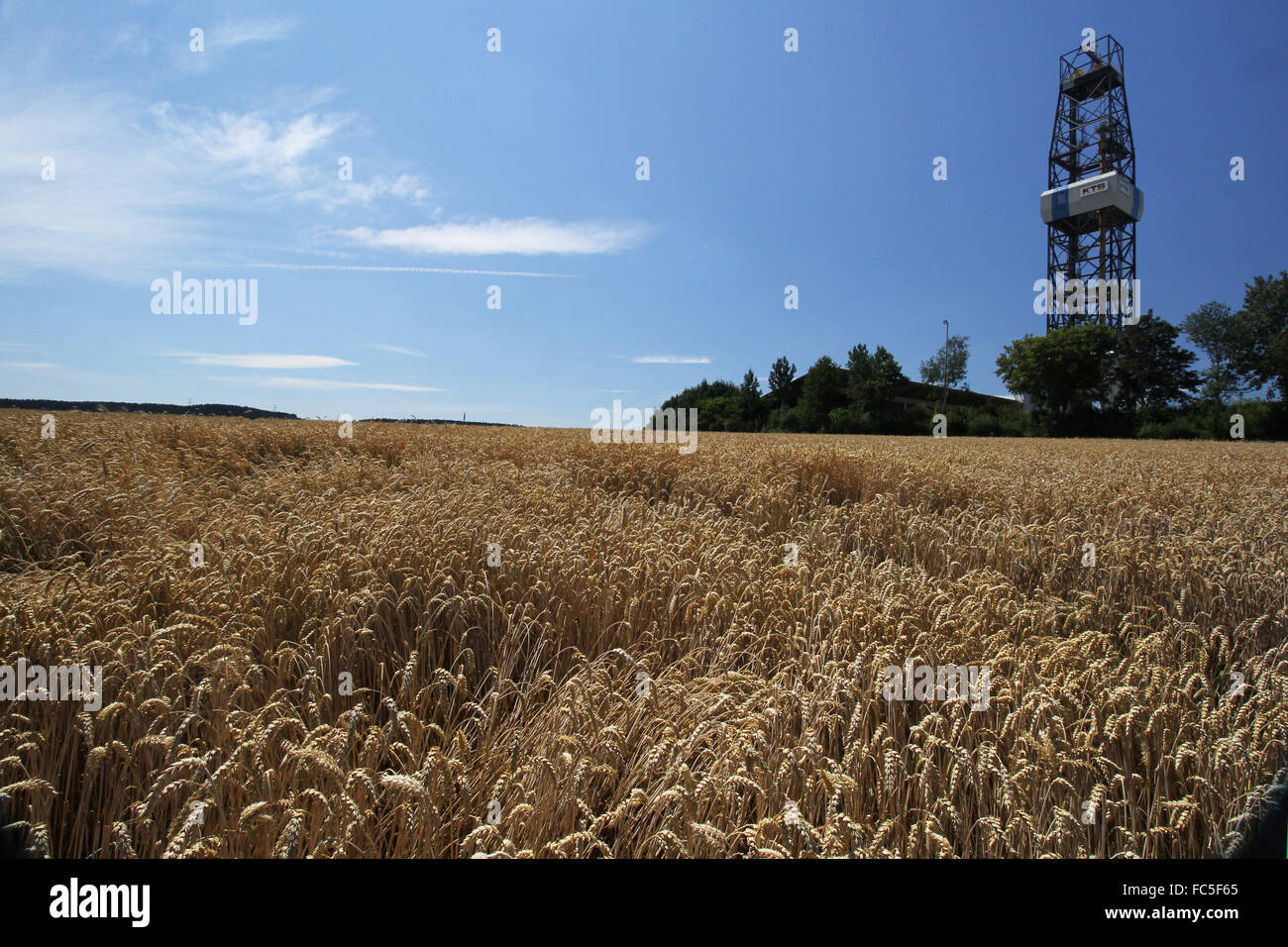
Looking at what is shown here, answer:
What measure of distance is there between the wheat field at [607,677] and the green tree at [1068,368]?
202 feet

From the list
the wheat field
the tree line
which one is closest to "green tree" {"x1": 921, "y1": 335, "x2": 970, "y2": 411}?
the tree line

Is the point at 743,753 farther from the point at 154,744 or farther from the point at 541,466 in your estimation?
the point at 541,466

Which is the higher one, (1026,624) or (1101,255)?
(1101,255)

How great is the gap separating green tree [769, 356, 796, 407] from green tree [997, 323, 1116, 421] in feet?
101

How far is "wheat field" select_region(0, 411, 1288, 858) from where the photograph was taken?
1747mm

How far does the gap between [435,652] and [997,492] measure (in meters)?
7.76

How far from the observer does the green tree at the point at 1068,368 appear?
54906 mm

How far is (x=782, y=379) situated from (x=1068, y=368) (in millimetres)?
35332

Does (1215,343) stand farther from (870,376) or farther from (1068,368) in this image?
(870,376)

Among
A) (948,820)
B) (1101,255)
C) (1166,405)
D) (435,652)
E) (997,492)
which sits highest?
(1101,255)

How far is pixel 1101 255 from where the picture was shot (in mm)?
58656

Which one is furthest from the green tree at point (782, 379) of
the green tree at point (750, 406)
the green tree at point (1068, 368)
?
the green tree at point (1068, 368)
